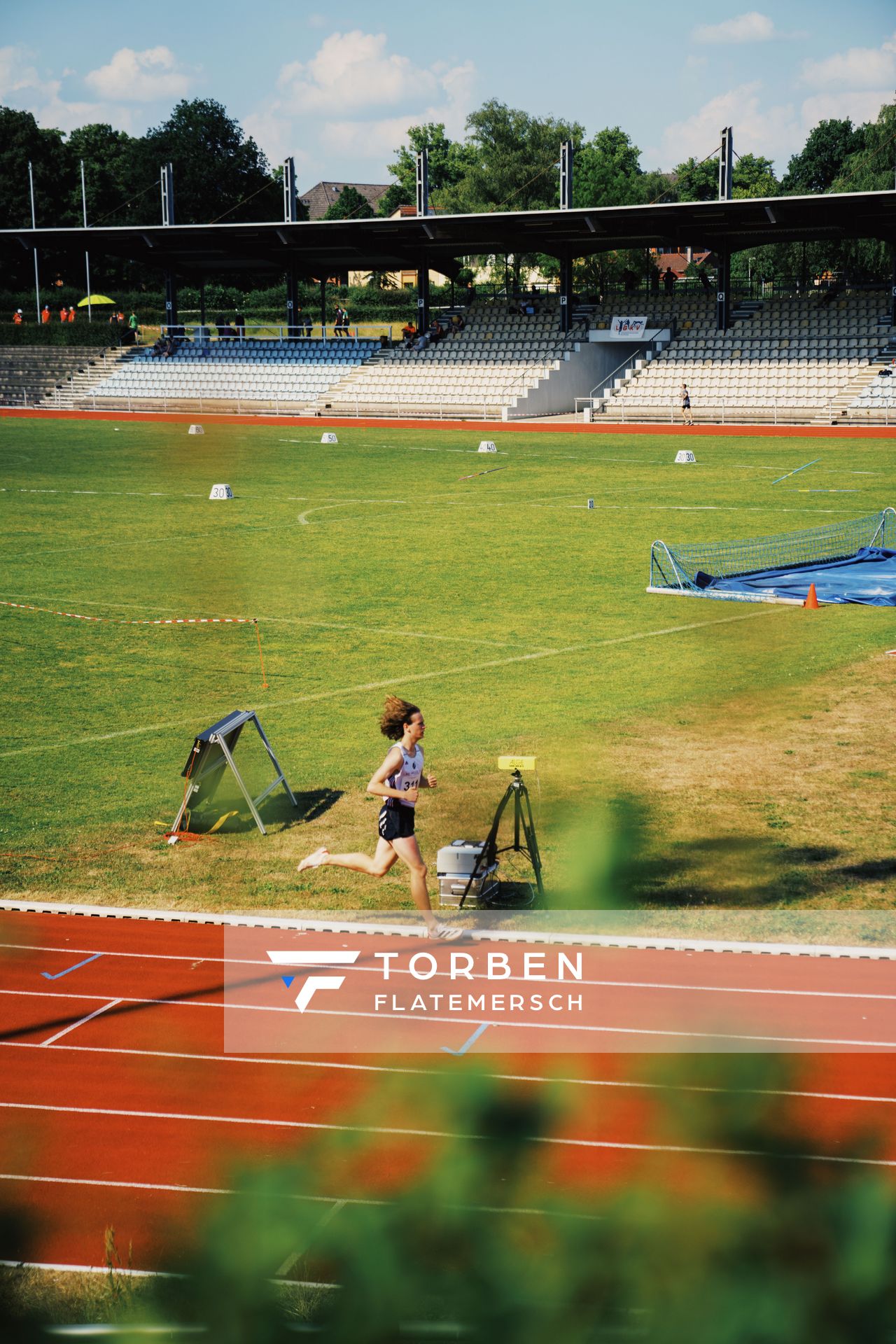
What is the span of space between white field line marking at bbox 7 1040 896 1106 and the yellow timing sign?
2.32 meters

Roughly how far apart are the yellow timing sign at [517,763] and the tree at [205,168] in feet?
317

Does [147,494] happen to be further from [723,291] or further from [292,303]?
[292,303]

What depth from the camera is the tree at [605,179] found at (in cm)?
10144

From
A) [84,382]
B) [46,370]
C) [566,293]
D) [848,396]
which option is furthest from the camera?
[46,370]

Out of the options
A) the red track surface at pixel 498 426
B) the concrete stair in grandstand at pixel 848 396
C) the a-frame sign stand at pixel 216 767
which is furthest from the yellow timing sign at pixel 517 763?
the concrete stair in grandstand at pixel 848 396

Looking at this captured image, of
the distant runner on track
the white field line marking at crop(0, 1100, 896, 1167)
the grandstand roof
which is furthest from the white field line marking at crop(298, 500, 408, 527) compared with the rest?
the grandstand roof

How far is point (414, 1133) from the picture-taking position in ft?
19.7

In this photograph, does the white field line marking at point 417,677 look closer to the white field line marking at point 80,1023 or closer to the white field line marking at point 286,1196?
the white field line marking at point 80,1023

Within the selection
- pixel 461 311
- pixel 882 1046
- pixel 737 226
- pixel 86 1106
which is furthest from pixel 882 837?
pixel 461 311

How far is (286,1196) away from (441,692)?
828 centimetres

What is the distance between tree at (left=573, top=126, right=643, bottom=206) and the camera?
10144 cm

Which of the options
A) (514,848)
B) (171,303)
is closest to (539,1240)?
(514,848)

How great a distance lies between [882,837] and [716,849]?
3.93ft

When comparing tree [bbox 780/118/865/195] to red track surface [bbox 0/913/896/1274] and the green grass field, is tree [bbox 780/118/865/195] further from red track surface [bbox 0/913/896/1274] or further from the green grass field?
red track surface [bbox 0/913/896/1274]
